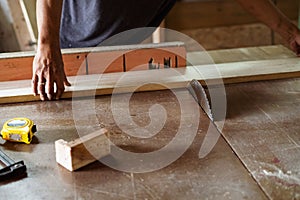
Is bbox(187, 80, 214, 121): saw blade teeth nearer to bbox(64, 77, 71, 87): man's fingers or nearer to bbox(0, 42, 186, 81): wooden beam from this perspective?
bbox(0, 42, 186, 81): wooden beam

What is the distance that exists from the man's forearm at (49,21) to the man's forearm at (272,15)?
75cm

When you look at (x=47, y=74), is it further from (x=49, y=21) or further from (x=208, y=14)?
(x=208, y=14)

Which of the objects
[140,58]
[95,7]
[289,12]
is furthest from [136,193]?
[289,12]

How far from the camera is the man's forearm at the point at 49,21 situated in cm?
153

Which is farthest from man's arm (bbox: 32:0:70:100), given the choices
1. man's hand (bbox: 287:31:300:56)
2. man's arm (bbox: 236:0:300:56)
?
man's hand (bbox: 287:31:300:56)

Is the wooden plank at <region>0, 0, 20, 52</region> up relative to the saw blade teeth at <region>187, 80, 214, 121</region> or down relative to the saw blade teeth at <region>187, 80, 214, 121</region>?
down

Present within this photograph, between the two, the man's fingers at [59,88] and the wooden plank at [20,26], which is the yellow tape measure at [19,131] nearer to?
the man's fingers at [59,88]

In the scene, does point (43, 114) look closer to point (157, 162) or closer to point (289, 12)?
point (157, 162)

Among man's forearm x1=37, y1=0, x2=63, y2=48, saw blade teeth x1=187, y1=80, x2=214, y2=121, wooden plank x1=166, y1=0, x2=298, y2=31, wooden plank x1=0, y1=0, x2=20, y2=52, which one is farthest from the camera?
wooden plank x1=166, y1=0, x2=298, y2=31

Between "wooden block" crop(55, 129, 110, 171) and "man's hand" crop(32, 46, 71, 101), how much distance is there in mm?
361

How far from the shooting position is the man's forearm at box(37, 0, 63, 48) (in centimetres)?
153

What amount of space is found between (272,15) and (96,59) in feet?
2.42

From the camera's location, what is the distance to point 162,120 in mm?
1391

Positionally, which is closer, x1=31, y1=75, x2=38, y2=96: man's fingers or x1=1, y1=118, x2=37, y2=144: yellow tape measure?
x1=1, y1=118, x2=37, y2=144: yellow tape measure
